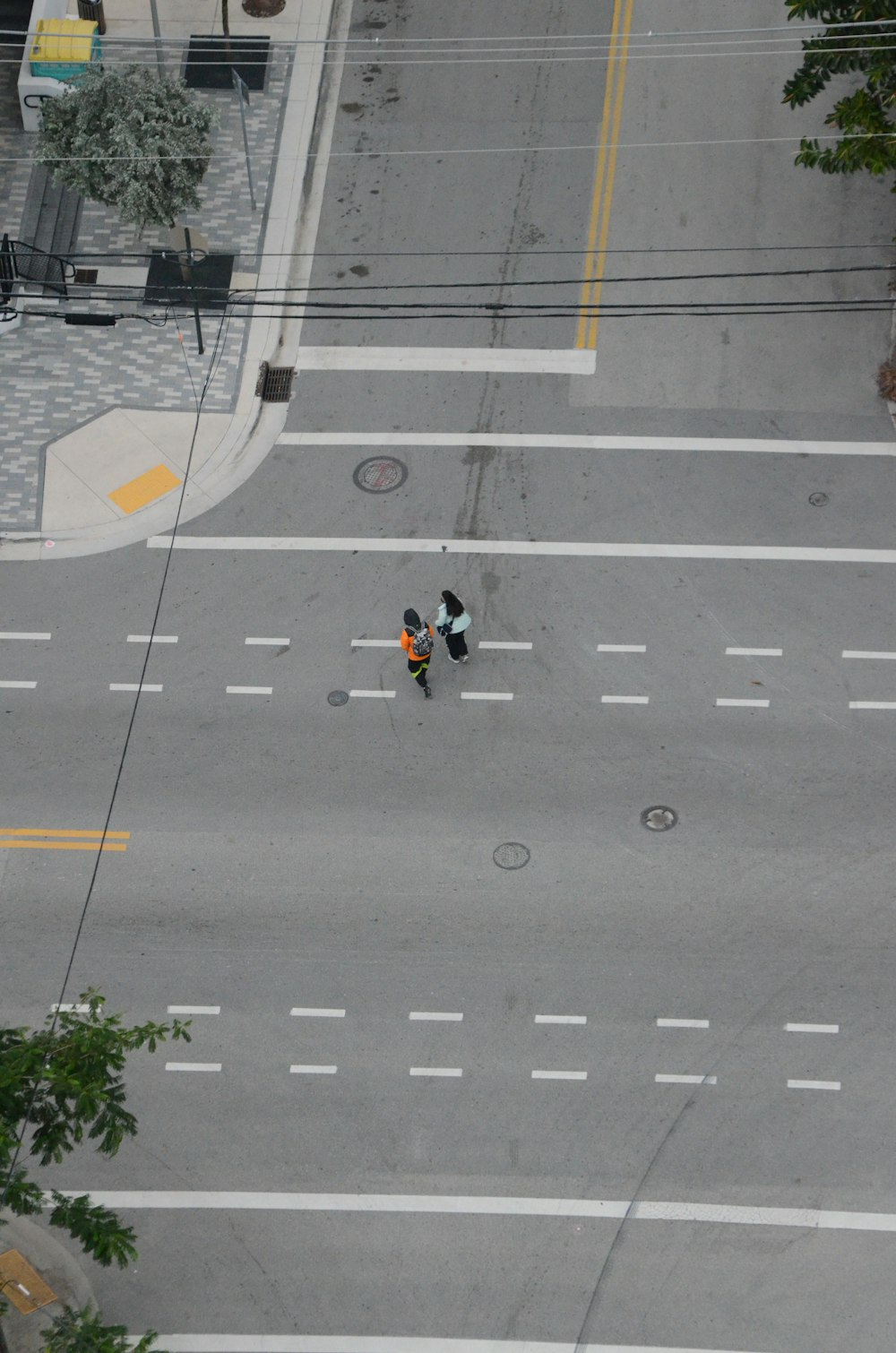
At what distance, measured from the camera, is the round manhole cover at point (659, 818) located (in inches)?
782

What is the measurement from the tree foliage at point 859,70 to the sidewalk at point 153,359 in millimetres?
8481

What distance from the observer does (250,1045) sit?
60.6 feet

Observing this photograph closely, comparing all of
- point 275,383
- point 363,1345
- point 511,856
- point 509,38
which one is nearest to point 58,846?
point 511,856

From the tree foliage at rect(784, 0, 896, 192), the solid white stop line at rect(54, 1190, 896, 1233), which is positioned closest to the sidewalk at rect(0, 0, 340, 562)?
the tree foliage at rect(784, 0, 896, 192)

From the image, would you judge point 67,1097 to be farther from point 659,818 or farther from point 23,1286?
point 659,818

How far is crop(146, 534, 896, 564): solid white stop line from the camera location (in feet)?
73.6

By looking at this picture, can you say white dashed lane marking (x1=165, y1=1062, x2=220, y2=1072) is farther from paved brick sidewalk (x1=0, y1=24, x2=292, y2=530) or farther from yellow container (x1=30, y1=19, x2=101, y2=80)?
yellow container (x1=30, y1=19, x2=101, y2=80)

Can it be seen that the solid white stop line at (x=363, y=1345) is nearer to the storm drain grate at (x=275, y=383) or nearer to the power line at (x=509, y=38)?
the storm drain grate at (x=275, y=383)

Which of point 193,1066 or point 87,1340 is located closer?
point 87,1340

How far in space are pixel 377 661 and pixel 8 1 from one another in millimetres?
15701

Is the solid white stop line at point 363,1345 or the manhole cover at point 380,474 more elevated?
the manhole cover at point 380,474

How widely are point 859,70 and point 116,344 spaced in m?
11.8

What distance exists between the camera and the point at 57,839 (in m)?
20.4

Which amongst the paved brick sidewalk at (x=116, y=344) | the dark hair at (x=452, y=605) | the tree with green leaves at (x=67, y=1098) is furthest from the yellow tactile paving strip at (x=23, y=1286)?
the paved brick sidewalk at (x=116, y=344)
